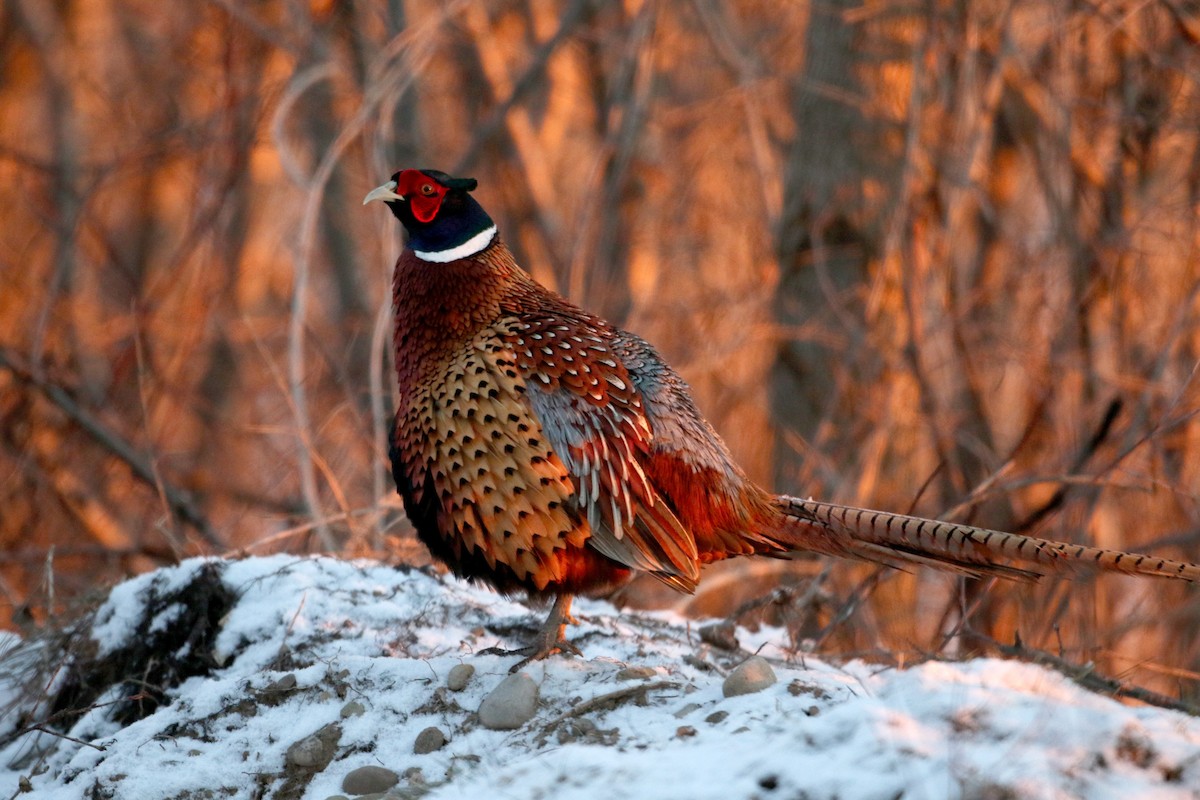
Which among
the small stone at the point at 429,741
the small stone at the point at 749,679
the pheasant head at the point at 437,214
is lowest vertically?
the small stone at the point at 429,741

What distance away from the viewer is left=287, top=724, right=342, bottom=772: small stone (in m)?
2.99

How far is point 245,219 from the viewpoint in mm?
10289

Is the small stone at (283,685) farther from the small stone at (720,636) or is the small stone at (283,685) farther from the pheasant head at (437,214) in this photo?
the small stone at (720,636)

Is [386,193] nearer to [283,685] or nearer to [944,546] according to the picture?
[283,685]

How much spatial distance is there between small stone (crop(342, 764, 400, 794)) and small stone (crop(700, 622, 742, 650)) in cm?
141

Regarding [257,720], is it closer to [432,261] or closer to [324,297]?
[432,261]

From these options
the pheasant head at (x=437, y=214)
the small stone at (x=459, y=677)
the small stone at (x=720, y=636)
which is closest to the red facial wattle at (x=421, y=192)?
the pheasant head at (x=437, y=214)

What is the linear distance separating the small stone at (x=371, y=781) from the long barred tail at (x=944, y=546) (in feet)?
4.10

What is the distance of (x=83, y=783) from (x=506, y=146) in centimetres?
665

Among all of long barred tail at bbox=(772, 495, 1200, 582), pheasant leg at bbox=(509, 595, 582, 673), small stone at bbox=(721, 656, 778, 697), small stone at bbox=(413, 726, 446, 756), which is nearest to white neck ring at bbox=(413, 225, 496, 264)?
pheasant leg at bbox=(509, 595, 582, 673)

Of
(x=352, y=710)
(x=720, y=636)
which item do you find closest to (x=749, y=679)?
(x=352, y=710)

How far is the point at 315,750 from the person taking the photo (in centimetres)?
301

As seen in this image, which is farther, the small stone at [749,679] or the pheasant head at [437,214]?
the pheasant head at [437,214]

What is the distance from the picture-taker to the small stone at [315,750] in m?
2.99
